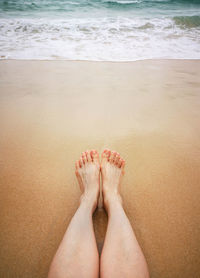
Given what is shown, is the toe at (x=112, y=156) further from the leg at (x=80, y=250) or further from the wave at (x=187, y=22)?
the wave at (x=187, y=22)

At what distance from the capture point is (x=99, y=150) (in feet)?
4.25

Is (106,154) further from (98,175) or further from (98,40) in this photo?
(98,40)

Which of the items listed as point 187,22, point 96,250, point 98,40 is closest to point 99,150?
point 96,250

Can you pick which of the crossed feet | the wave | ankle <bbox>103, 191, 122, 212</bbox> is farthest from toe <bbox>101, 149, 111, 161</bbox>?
the wave

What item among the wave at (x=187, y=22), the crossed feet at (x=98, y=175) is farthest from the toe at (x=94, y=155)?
the wave at (x=187, y=22)

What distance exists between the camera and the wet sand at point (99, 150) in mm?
790

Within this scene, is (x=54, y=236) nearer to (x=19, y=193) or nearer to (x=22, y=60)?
(x=19, y=193)

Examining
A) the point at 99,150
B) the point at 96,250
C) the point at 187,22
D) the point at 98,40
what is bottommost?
the point at 96,250

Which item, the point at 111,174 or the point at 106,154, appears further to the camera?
the point at 106,154

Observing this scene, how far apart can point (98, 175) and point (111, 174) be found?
0.10 m

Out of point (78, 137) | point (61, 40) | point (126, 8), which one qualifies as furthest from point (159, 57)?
point (126, 8)

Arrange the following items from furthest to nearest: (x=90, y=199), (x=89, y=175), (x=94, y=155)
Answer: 1. (x=94, y=155)
2. (x=89, y=175)
3. (x=90, y=199)

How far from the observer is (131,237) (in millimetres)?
744

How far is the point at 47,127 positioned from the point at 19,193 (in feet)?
2.13
